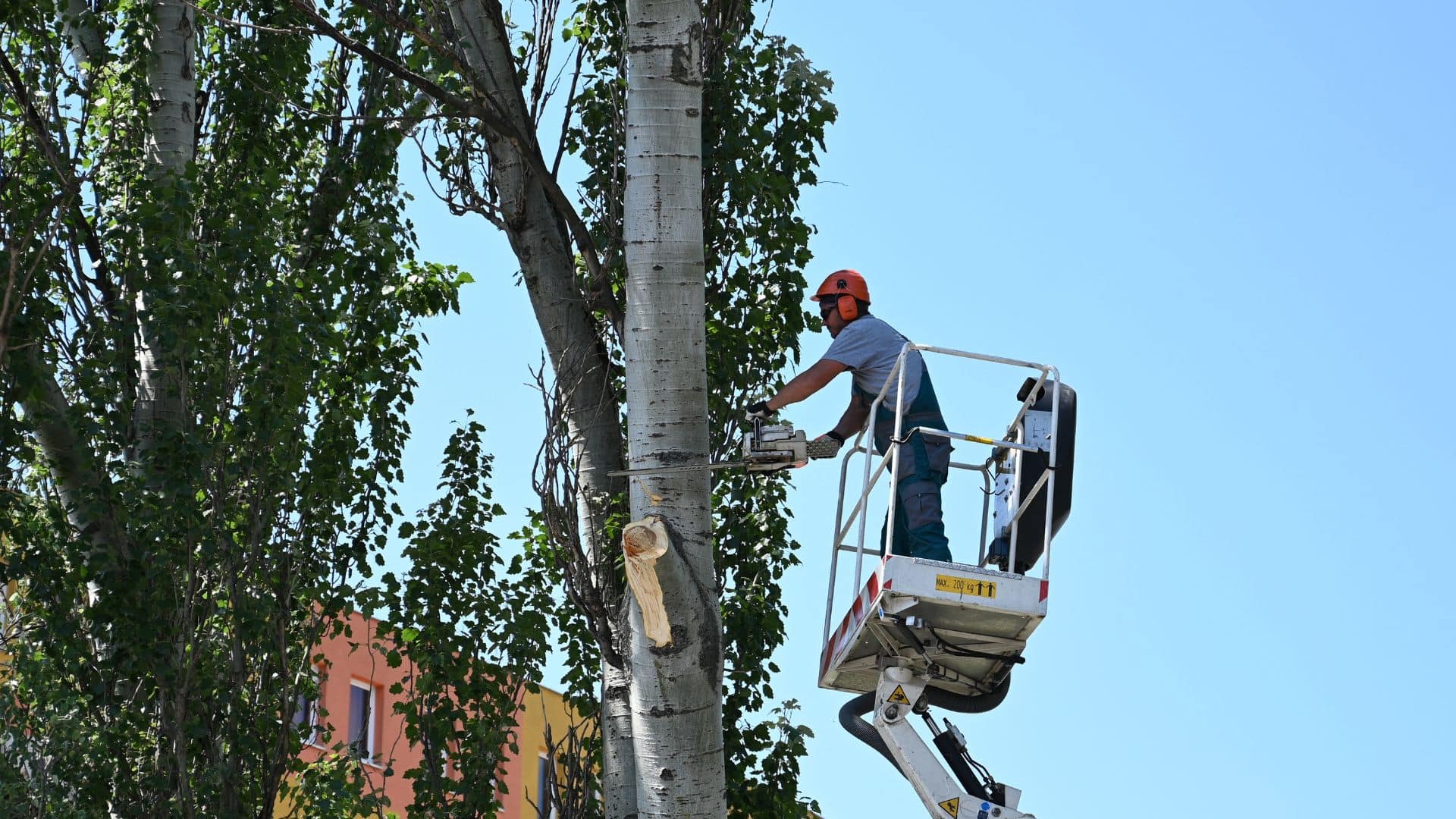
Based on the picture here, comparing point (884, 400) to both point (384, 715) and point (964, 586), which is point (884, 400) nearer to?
point (964, 586)

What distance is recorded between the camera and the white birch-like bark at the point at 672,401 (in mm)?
6531

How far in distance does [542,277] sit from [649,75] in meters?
2.54

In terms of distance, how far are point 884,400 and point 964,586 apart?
1.14 m

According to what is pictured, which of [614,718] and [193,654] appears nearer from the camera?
[614,718]

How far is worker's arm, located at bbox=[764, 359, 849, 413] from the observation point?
7949 millimetres

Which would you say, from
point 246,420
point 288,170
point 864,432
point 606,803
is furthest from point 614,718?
point 288,170

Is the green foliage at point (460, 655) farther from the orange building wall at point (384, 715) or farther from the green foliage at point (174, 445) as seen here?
the orange building wall at point (384, 715)

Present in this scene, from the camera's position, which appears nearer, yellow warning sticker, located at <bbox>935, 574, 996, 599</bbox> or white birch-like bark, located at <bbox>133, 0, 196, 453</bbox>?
yellow warning sticker, located at <bbox>935, 574, 996, 599</bbox>

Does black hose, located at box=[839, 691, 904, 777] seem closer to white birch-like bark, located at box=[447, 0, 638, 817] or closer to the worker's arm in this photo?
white birch-like bark, located at box=[447, 0, 638, 817]

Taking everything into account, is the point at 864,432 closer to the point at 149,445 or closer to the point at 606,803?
the point at 606,803

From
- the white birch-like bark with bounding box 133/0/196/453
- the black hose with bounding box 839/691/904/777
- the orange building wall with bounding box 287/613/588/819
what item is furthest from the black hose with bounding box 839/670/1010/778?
the orange building wall with bounding box 287/613/588/819

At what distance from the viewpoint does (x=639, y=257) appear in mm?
6859

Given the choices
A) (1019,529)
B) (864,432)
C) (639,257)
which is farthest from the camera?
(864,432)

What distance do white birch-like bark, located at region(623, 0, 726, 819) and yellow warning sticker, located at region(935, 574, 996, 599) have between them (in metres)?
1.08
